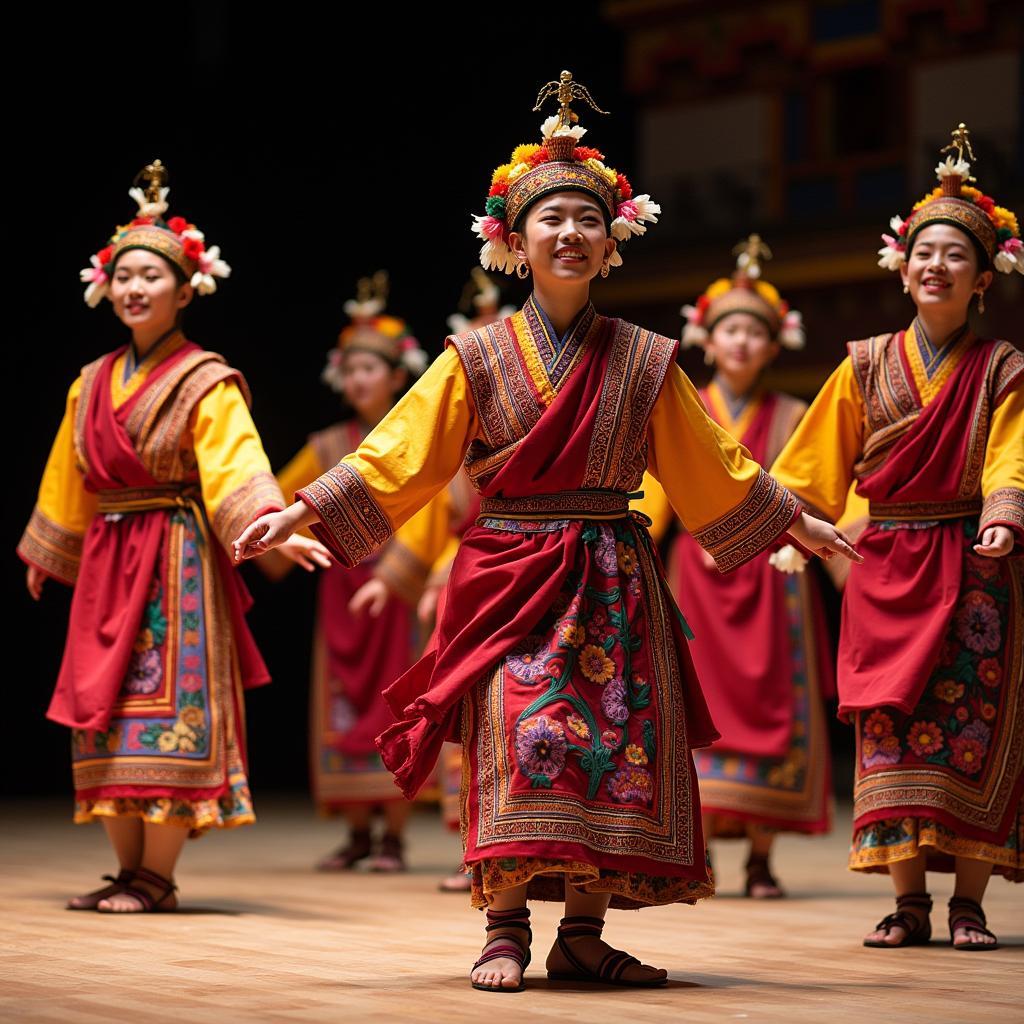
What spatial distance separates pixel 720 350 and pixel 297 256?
3.30 m

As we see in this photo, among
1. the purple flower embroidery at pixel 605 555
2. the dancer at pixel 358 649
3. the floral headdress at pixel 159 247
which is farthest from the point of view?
the dancer at pixel 358 649

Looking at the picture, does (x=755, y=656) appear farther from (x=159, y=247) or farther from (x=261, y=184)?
(x=261, y=184)

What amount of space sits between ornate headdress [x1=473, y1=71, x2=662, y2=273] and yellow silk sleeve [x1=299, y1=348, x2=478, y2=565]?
26 cm

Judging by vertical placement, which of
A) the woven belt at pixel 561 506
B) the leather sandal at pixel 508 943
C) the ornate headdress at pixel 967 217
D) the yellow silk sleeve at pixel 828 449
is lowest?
the leather sandal at pixel 508 943

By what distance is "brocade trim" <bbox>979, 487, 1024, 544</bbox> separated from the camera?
11.9ft

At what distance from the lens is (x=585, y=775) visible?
3109 millimetres

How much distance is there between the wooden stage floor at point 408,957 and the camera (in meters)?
2.82

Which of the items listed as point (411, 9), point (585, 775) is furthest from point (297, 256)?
point (585, 775)

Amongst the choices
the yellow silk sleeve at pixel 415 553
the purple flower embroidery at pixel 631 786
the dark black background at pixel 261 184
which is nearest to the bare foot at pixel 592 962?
the purple flower embroidery at pixel 631 786

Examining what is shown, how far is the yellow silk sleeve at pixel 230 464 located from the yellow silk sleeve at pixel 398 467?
0.69 meters

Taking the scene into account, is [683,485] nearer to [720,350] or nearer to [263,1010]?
[263,1010]

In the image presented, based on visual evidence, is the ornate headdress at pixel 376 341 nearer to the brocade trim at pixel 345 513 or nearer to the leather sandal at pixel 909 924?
the leather sandal at pixel 909 924

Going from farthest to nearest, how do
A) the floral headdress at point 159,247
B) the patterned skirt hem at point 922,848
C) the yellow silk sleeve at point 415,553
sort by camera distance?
1. the yellow silk sleeve at point 415,553
2. the floral headdress at point 159,247
3. the patterned skirt hem at point 922,848

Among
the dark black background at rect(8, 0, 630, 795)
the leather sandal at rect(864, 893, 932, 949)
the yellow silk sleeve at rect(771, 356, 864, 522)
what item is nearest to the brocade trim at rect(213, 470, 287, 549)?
the yellow silk sleeve at rect(771, 356, 864, 522)
